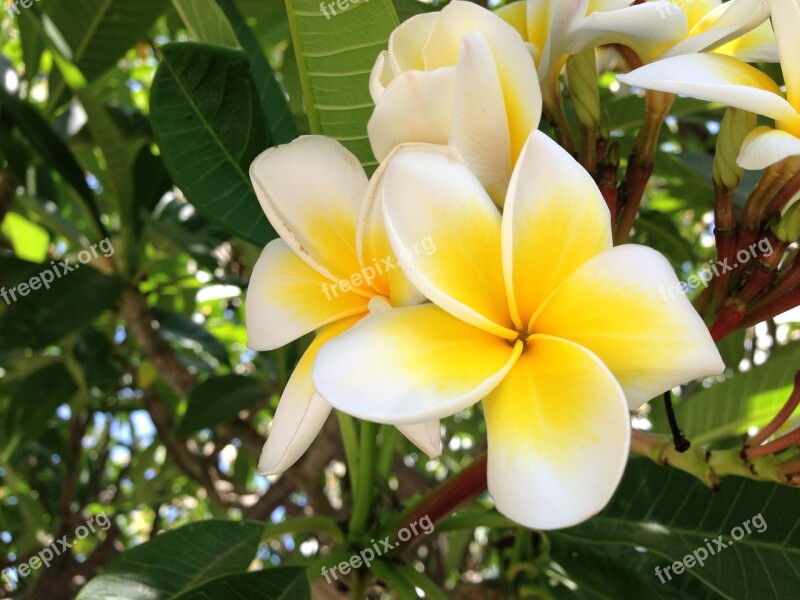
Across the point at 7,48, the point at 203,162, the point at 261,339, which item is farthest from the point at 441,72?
the point at 7,48

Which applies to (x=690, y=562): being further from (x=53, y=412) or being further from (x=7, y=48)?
(x=7, y=48)

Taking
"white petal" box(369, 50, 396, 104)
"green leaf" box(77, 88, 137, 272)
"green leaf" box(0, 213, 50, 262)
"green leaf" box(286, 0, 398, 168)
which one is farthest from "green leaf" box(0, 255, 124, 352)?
"white petal" box(369, 50, 396, 104)

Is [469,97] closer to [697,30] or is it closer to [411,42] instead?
[411,42]

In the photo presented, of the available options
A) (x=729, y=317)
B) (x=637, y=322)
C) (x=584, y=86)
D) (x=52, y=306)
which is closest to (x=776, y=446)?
(x=729, y=317)

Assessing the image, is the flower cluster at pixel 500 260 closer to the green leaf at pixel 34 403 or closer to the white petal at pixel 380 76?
the white petal at pixel 380 76

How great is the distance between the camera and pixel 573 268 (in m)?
0.49

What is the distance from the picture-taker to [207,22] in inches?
33.3

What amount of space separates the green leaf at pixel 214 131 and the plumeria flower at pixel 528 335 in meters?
0.41

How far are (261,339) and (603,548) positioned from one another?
554 mm

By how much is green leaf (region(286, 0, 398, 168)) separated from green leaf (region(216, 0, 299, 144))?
10.9 inches

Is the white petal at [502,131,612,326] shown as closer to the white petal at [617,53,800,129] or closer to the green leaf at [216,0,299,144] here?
the white petal at [617,53,800,129]

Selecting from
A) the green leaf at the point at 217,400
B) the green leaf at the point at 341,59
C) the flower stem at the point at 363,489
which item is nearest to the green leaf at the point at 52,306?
the green leaf at the point at 217,400

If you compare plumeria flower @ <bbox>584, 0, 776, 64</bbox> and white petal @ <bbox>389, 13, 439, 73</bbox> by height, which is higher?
white petal @ <bbox>389, 13, 439, 73</bbox>

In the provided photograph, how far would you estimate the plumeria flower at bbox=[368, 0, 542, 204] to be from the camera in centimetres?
51
